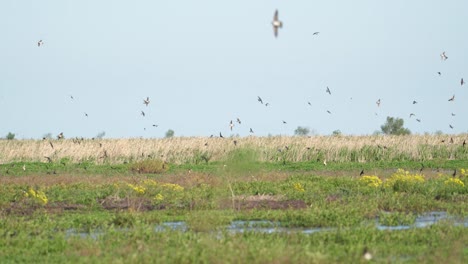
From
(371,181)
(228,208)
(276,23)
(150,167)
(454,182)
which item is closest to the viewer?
(276,23)

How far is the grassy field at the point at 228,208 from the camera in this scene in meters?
14.1

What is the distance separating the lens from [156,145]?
43344 millimetres

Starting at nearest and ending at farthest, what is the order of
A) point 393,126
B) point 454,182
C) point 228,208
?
point 228,208
point 454,182
point 393,126

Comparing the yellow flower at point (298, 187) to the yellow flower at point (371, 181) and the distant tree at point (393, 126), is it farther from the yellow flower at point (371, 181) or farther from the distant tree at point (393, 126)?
the distant tree at point (393, 126)

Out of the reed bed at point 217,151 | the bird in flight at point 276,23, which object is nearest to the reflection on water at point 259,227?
the bird in flight at point 276,23

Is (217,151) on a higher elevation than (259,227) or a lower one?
higher

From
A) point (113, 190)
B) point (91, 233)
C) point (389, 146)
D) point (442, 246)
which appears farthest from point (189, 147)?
point (442, 246)

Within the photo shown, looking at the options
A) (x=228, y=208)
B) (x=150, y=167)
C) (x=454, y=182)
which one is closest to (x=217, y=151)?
(x=150, y=167)

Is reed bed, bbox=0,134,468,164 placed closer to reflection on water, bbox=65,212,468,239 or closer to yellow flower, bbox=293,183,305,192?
yellow flower, bbox=293,183,305,192

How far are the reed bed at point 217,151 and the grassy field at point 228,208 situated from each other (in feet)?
0.29

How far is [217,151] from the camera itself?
4322cm

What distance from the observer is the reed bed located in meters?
41.8

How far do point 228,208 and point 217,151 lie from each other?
2133 centimetres

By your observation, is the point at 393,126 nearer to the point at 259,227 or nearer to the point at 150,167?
the point at 150,167
